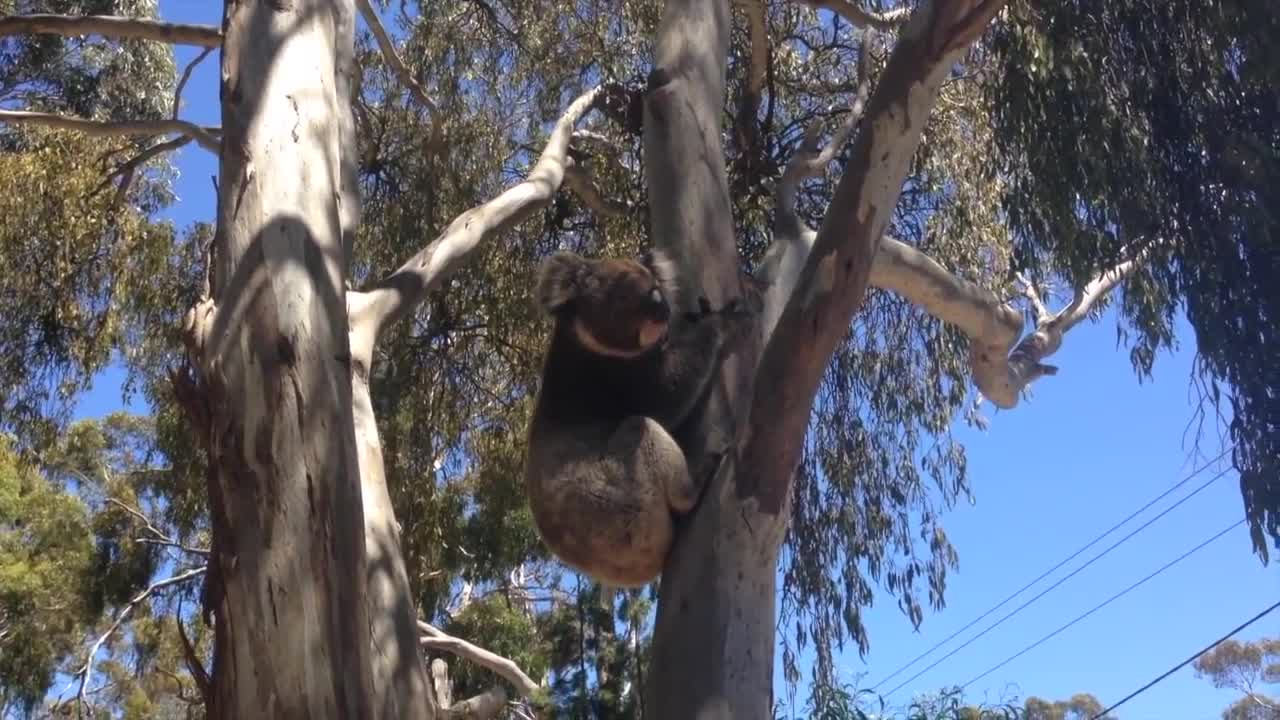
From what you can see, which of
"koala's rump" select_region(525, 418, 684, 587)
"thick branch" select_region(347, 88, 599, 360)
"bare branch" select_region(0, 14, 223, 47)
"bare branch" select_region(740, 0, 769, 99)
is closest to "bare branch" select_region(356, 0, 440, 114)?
"bare branch" select_region(0, 14, 223, 47)

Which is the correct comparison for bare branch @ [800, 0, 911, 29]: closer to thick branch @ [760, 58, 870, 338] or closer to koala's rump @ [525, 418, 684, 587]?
thick branch @ [760, 58, 870, 338]

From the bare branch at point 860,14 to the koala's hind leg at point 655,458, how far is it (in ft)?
11.3

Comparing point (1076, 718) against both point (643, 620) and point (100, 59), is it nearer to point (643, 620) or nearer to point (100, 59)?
point (643, 620)

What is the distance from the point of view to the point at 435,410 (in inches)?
296

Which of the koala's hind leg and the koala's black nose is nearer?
the koala's hind leg

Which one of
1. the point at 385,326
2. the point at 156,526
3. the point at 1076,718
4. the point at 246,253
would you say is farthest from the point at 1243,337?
the point at 156,526

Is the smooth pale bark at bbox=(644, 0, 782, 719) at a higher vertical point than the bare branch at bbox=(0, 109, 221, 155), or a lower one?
lower

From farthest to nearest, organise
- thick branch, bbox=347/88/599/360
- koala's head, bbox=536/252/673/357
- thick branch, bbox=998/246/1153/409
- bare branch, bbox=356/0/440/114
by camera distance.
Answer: bare branch, bbox=356/0/440/114, thick branch, bbox=998/246/1153/409, thick branch, bbox=347/88/599/360, koala's head, bbox=536/252/673/357

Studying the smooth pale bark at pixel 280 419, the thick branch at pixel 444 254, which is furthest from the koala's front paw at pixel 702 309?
the thick branch at pixel 444 254

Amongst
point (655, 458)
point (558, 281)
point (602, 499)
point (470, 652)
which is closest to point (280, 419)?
point (655, 458)

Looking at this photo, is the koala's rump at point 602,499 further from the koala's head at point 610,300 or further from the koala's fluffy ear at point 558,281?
the koala's fluffy ear at point 558,281

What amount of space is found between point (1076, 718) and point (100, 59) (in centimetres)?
800

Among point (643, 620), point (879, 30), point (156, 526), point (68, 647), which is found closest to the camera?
point (879, 30)

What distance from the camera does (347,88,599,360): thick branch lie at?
411 centimetres
